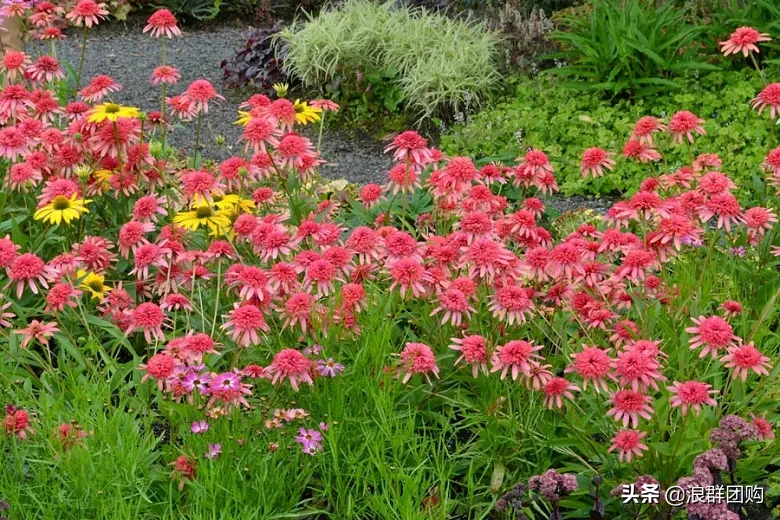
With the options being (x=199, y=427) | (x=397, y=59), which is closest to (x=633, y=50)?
(x=397, y=59)

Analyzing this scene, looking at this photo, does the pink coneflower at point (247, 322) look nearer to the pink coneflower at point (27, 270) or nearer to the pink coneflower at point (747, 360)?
the pink coneflower at point (27, 270)

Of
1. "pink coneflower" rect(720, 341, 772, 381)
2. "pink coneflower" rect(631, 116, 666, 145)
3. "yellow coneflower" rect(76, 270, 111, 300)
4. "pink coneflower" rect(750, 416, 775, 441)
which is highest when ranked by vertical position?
"pink coneflower" rect(631, 116, 666, 145)

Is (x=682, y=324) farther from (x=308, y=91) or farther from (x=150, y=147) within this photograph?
(x=308, y=91)

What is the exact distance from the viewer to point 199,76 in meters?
7.94

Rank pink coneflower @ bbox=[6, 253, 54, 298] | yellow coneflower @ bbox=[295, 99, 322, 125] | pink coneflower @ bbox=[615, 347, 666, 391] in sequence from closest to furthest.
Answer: pink coneflower @ bbox=[615, 347, 666, 391] < pink coneflower @ bbox=[6, 253, 54, 298] < yellow coneflower @ bbox=[295, 99, 322, 125]

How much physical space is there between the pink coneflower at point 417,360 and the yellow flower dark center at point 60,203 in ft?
4.14

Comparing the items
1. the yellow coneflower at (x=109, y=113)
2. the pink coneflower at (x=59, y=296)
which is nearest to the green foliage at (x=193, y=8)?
the yellow coneflower at (x=109, y=113)

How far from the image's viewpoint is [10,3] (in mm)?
4250

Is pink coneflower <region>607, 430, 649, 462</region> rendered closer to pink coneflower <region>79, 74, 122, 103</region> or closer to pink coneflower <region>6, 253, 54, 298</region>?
pink coneflower <region>6, 253, 54, 298</region>

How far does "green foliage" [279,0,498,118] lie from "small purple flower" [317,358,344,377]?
3.82 m

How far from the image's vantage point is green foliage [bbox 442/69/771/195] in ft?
18.6

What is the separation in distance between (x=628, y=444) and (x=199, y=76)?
235 inches

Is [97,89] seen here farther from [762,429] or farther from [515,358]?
[762,429]

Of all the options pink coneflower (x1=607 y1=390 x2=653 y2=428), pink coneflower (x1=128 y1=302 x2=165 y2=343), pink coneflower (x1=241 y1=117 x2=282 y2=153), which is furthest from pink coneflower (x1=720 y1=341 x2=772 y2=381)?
pink coneflower (x1=241 y1=117 x2=282 y2=153)
